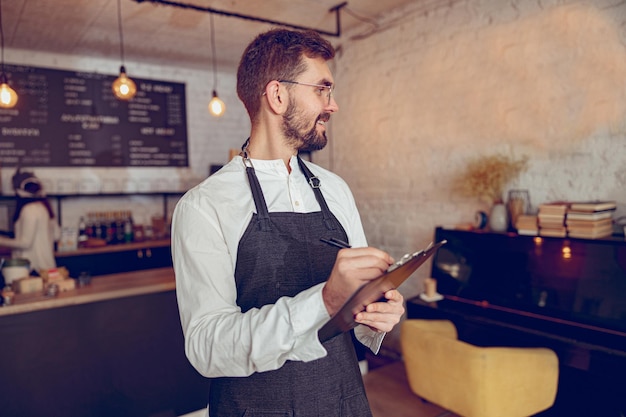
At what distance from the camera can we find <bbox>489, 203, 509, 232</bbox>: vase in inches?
123

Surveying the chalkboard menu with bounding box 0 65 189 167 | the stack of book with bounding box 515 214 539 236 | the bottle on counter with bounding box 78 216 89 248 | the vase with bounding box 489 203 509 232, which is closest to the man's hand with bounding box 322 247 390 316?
the stack of book with bounding box 515 214 539 236

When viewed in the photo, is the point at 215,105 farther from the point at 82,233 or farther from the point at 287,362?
the point at 287,362

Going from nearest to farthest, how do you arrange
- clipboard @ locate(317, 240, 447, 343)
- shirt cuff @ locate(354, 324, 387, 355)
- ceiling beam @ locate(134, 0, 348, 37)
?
clipboard @ locate(317, 240, 447, 343) → shirt cuff @ locate(354, 324, 387, 355) → ceiling beam @ locate(134, 0, 348, 37)

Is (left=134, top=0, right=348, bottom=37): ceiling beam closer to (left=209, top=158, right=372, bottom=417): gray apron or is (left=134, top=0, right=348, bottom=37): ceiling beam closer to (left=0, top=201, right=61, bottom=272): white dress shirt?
(left=0, top=201, right=61, bottom=272): white dress shirt

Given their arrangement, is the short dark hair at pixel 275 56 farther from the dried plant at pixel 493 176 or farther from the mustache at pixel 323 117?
the dried plant at pixel 493 176

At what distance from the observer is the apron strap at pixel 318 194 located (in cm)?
134

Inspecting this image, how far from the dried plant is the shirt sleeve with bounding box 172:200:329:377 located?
2.56 m

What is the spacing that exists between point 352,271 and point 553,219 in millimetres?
2359

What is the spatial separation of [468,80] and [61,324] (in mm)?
3331

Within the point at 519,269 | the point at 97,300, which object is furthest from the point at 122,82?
the point at 519,269

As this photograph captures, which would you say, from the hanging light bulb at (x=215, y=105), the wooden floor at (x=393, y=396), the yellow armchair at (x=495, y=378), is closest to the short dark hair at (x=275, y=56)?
the yellow armchair at (x=495, y=378)

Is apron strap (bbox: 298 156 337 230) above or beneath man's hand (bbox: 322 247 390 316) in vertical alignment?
above

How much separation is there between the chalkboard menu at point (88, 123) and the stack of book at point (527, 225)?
13.1 ft

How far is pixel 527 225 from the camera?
2.90 m
